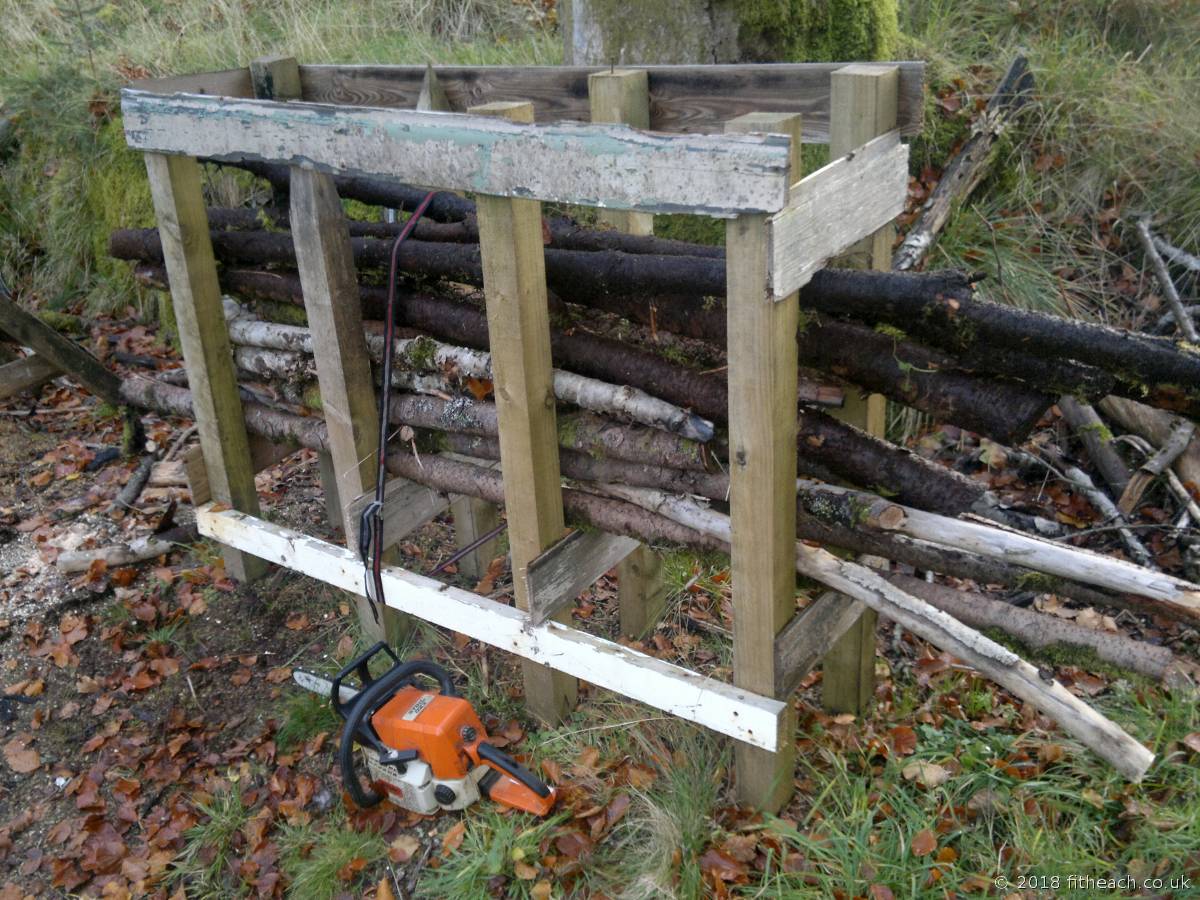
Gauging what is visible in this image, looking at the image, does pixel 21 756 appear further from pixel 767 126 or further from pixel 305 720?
pixel 767 126

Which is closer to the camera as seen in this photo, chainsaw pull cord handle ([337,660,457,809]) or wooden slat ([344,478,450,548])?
chainsaw pull cord handle ([337,660,457,809])

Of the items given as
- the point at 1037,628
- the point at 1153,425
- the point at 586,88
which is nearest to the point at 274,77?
the point at 586,88

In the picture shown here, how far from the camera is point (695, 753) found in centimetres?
366

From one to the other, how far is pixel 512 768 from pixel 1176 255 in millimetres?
4826

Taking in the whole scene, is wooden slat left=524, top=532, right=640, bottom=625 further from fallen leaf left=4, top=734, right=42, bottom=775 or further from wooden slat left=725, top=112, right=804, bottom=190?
fallen leaf left=4, top=734, right=42, bottom=775

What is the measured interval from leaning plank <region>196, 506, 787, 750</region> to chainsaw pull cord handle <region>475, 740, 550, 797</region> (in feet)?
1.14

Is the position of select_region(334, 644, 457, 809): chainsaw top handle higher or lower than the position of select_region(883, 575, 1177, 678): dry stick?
lower

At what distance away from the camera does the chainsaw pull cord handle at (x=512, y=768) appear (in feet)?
11.4

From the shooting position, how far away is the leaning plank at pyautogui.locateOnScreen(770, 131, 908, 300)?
259cm

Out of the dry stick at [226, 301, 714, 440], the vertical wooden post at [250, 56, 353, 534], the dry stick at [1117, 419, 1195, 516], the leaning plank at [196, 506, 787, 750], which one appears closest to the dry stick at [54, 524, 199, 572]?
the leaning plank at [196, 506, 787, 750]

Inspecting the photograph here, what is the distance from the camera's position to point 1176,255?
5.82 m

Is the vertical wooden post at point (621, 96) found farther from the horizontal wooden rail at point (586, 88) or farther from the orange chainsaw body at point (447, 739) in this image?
the orange chainsaw body at point (447, 739)

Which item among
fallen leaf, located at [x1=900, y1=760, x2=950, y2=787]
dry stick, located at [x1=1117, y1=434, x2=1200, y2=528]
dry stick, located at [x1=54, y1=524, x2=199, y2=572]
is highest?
dry stick, located at [x1=1117, y1=434, x2=1200, y2=528]

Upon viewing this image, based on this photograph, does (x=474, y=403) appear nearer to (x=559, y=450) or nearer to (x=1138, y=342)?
(x=559, y=450)
